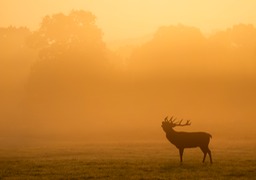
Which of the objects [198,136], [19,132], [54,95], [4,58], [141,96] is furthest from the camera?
[4,58]

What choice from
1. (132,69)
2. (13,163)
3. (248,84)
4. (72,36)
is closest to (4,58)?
(72,36)

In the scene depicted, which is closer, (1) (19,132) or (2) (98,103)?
(1) (19,132)

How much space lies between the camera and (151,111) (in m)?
92.9

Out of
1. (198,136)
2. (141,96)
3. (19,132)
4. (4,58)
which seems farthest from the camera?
(4,58)

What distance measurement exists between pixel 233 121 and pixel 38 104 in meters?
32.6

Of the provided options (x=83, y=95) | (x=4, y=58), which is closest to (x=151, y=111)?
(x=83, y=95)

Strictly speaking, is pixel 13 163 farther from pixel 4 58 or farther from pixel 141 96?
pixel 4 58

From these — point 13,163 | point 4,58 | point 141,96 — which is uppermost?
point 4,58

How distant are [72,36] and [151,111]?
64.1 ft

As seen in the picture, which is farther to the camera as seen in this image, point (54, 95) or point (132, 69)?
point (132, 69)

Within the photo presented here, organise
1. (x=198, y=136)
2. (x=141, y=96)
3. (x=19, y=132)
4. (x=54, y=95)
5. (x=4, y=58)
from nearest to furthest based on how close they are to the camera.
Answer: (x=198, y=136) < (x=19, y=132) < (x=54, y=95) < (x=141, y=96) < (x=4, y=58)

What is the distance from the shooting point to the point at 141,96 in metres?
97.2

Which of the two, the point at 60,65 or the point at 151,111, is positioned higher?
the point at 60,65

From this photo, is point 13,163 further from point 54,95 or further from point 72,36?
point 72,36
